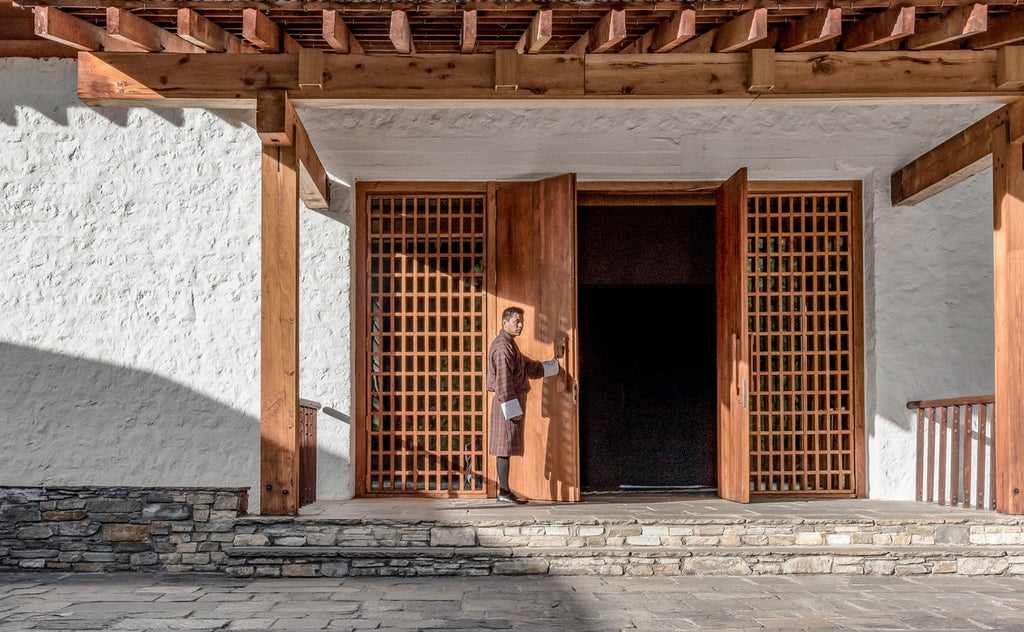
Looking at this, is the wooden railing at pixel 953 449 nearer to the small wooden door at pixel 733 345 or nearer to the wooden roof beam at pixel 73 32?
the small wooden door at pixel 733 345

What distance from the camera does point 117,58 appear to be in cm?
686

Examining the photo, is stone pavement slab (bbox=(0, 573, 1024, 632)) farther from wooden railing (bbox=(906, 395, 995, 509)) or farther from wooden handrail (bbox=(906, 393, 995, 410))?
wooden handrail (bbox=(906, 393, 995, 410))

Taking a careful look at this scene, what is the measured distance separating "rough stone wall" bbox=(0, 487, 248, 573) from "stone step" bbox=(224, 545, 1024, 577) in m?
0.43

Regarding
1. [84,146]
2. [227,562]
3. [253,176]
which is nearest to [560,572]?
[227,562]

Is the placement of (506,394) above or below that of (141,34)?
below

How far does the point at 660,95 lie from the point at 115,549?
14.7ft

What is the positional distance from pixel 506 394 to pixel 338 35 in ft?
9.47

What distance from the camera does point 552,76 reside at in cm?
688

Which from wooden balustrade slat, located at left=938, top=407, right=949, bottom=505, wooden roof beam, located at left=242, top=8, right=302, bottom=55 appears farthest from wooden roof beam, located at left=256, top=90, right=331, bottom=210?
wooden balustrade slat, located at left=938, top=407, right=949, bottom=505

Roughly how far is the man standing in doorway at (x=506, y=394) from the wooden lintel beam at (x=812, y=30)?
2.69 metres

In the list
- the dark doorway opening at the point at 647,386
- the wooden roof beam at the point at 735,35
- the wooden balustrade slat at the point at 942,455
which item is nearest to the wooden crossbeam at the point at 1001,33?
the wooden roof beam at the point at 735,35

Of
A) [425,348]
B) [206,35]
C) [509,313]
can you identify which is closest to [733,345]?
[509,313]

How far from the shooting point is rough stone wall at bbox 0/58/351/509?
8234mm

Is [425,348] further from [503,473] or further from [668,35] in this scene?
[668,35]
